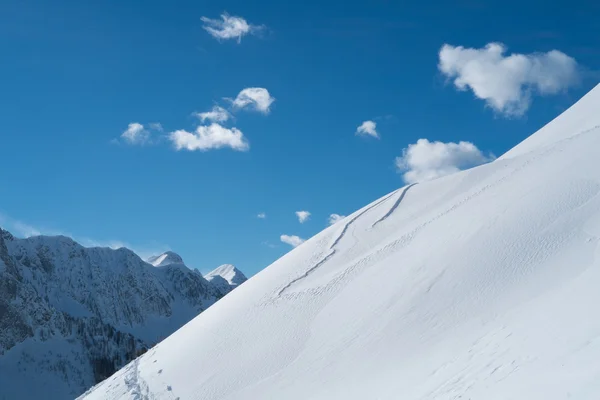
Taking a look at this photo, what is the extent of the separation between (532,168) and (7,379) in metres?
118

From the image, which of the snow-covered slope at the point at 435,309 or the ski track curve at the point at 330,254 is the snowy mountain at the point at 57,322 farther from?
the snow-covered slope at the point at 435,309

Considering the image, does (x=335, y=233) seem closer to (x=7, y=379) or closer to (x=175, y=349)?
(x=175, y=349)

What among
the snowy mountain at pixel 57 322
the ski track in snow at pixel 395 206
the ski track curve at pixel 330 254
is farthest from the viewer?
the snowy mountain at pixel 57 322

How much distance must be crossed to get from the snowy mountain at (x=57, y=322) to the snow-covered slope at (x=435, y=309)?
5905cm

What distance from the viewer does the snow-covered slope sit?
11.3 m

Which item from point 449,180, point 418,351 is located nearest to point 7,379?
point 449,180

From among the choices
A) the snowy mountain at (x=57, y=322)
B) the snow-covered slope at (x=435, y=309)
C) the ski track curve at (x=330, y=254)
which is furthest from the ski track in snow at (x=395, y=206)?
the snowy mountain at (x=57, y=322)

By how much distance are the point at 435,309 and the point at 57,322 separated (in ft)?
455

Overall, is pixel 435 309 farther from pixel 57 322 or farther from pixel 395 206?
pixel 57 322

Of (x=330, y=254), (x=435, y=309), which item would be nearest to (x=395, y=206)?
(x=330, y=254)

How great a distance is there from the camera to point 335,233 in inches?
1280

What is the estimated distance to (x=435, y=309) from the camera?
17562mm

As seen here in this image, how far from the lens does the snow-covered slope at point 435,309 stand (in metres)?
11.3

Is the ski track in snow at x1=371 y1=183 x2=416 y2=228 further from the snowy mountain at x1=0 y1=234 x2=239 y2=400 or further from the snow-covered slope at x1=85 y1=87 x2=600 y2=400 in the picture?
the snowy mountain at x1=0 y1=234 x2=239 y2=400
